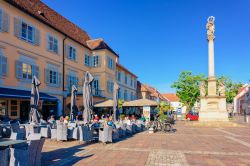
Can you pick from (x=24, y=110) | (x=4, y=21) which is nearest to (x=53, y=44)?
(x=4, y=21)

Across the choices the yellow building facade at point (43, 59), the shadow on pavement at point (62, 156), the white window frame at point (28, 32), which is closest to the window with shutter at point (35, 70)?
the yellow building facade at point (43, 59)

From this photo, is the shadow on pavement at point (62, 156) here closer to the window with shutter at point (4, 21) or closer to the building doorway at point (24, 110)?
the building doorway at point (24, 110)

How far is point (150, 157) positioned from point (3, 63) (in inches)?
523

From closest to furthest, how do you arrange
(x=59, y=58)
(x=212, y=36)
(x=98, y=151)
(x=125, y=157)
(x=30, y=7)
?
(x=125, y=157) → (x=98, y=151) → (x=30, y=7) → (x=59, y=58) → (x=212, y=36)

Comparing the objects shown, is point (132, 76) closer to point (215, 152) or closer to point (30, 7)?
point (30, 7)

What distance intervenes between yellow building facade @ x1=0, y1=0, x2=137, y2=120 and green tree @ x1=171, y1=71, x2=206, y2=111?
72.6ft

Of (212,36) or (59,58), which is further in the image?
(212,36)

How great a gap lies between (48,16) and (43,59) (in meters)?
5.59

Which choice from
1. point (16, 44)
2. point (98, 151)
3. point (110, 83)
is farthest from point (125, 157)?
point (110, 83)

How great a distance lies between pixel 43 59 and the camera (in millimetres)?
21453

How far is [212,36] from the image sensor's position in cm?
2720

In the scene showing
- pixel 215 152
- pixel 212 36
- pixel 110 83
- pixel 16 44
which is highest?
pixel 212 36

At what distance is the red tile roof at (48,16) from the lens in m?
19.8

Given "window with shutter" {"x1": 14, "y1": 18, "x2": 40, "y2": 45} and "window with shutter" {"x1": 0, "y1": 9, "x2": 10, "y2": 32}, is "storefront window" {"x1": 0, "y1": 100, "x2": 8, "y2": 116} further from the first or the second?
"window with shutter" {"x1": 14, "y1": 18, "x2": 40, "y2": 45}
